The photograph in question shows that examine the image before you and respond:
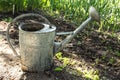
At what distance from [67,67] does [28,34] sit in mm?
697

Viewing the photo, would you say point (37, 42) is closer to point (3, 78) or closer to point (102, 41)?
point (3, 78)

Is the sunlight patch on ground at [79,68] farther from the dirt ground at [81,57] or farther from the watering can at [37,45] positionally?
the watering can at [37,45]

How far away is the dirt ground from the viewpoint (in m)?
2.67

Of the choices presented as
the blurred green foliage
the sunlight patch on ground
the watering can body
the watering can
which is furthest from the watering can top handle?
the blurred green foliage

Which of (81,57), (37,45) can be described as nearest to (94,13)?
(37,45)

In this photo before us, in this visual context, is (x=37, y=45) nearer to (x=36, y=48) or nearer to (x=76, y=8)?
(x=36, y=48)

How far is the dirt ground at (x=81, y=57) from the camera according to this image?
2672 millimetres

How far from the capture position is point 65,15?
4512 mm

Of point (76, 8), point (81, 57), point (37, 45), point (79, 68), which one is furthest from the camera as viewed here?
point (76, 8)

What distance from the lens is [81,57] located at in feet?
10.7

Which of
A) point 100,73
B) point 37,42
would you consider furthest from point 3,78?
point 100,73

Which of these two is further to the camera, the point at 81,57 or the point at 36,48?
the point at 81,57

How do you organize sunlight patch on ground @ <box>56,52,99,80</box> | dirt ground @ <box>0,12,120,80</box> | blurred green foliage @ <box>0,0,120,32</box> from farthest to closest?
blurred green foliage @ <box>0,0,120,32</box> → sunlight patch on ground @ <box>56,52,99,80</box> → dirt ground @ <box>0,12,120,80</box>

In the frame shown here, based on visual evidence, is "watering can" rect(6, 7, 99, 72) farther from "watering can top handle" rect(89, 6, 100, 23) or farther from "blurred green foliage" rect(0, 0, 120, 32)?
"blurred green foliage" rect(0, 0, 120, 32)
